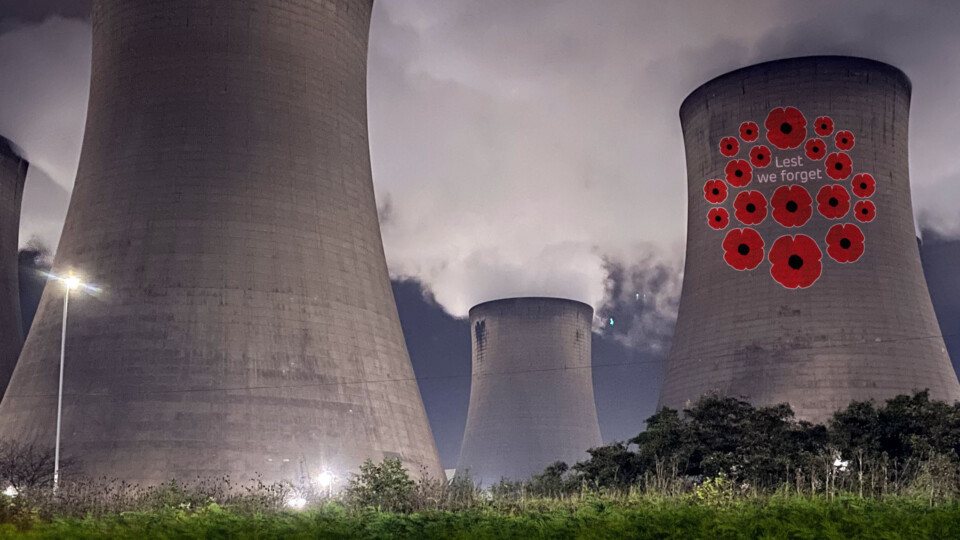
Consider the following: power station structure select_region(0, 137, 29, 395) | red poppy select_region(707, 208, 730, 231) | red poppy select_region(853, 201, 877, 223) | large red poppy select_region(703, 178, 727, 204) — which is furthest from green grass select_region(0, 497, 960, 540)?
power station structure select_region(0, 137, 29, 395)

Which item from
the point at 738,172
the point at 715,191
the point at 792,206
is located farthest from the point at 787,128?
the point at 715,191

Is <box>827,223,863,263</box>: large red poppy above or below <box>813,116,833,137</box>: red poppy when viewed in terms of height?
below

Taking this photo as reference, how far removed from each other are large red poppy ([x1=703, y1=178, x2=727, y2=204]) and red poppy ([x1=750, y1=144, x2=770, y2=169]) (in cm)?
75

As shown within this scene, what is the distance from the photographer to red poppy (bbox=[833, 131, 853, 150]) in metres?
20.5

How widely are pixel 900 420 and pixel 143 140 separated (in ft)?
41.2

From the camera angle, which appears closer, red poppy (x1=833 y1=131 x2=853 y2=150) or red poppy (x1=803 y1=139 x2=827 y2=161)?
red poppy (x1=833 y1=131 x2=853 y2=150)

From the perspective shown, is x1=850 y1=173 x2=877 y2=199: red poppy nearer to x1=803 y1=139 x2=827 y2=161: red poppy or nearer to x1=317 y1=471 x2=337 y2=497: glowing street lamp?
x1=803 y1=139 x2=827 y2=161: red poppy

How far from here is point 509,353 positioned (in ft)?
108

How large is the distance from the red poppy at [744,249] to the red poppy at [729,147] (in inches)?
69.6

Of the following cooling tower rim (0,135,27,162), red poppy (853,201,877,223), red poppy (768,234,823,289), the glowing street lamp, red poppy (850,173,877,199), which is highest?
cooling tower rim (0,135,27,162)

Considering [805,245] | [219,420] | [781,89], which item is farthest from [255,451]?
[781,89]

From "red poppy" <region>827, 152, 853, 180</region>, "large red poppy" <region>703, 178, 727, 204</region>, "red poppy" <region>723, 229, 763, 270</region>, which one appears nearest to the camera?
"red poppy" <region>827, 152, 853, 180</region>

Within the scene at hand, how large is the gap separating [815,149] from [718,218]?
235 centimetres

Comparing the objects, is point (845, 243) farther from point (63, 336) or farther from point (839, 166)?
point (63, 336)
